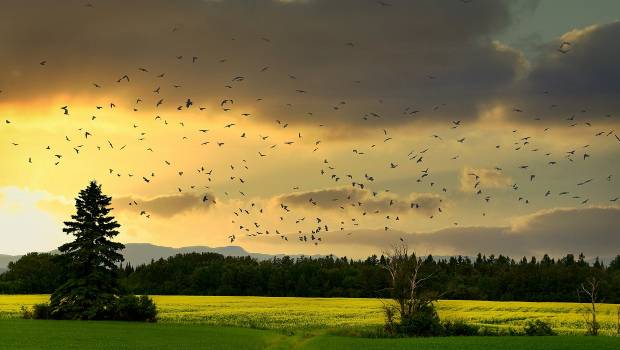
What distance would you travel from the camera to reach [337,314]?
94.2m

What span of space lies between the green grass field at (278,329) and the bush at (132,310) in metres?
2.32

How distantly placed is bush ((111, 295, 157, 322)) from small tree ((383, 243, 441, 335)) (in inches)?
1019

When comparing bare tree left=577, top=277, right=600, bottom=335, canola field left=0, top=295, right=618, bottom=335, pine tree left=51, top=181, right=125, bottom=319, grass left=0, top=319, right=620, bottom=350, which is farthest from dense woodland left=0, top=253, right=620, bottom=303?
grass left=0, top=319, right=620, bottom=350

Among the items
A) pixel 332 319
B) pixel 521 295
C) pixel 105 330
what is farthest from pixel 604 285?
pixel 105 330

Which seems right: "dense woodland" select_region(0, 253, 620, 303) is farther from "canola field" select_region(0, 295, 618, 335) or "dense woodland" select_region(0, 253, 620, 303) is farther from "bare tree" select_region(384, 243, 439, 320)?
"bare tree" select_region(384, 243, 439, 320)

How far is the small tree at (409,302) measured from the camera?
71500 mm

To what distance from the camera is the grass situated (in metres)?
53.7

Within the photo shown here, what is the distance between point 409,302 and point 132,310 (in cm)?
2988

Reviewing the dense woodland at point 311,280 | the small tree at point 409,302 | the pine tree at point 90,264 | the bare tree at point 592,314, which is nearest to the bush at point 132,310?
the pine tree at point 90,264

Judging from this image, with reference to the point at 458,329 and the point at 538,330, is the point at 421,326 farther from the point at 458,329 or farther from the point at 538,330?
the point at 538,330

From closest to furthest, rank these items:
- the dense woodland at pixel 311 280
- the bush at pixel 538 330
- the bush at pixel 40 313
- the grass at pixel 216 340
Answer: the grass at pixel 216 340 → the bush at pixel 538 330 → the bush at pixel 40 313 → the dense woodland at pixel 311 280

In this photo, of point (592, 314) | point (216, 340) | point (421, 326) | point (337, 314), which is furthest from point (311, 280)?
point (216, 340)

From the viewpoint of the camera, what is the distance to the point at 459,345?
57156 millimetres

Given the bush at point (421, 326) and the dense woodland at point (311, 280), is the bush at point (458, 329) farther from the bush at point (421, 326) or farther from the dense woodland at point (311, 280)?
the dense woodland at point (311, 280)
